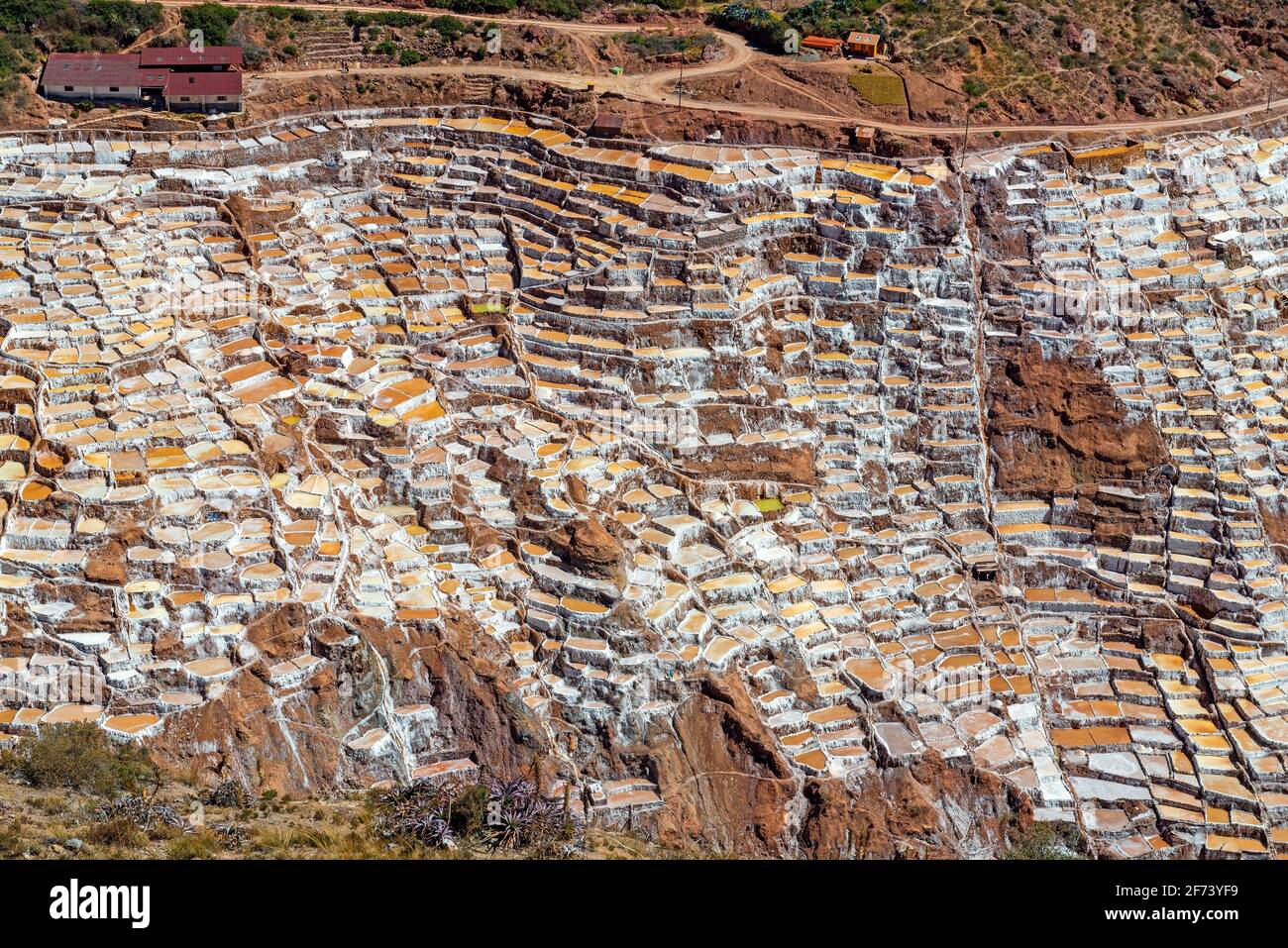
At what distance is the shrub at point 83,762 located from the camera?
49.3 m

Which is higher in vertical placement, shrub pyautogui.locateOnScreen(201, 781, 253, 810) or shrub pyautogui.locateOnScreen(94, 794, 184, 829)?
shrub pyautogui.locateOnScreen(94, 794, 184, 829)

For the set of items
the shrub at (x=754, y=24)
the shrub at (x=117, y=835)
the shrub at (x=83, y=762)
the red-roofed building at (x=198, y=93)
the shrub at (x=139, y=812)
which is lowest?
the shrub at (x=83, y=762)

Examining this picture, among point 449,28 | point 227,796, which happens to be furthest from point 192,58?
point 227,796

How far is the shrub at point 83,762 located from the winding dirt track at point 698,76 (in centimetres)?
3775

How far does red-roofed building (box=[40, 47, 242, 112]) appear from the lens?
79125mm

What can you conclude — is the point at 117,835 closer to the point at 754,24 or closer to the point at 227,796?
the point at 227,796

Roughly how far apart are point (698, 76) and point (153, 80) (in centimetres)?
2444

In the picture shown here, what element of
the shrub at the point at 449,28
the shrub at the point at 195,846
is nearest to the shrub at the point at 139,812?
the shrub at the point at 195,846

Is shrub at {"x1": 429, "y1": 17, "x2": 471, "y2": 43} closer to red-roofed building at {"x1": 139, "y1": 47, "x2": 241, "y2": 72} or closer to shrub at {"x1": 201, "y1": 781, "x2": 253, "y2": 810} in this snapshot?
red-roofed building at {"x1": 139, "y1": 47, "x2": 241, "y2": 72}

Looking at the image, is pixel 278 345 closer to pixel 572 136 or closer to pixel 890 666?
pixel 572 136

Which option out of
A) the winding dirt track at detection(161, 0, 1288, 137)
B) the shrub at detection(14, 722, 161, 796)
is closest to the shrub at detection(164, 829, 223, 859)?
the shrub at detection(14, 722, 161, 796)

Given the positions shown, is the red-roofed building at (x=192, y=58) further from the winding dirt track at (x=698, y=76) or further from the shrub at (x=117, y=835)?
the shrub at (x=117, y=835)

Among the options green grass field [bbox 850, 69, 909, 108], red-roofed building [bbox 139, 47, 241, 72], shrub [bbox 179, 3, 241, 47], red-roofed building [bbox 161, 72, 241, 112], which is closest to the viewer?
red-roofed building [bbox 161, 72, 241, 112]

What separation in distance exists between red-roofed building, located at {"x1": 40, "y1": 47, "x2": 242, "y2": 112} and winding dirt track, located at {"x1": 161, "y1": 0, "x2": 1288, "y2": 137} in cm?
184
